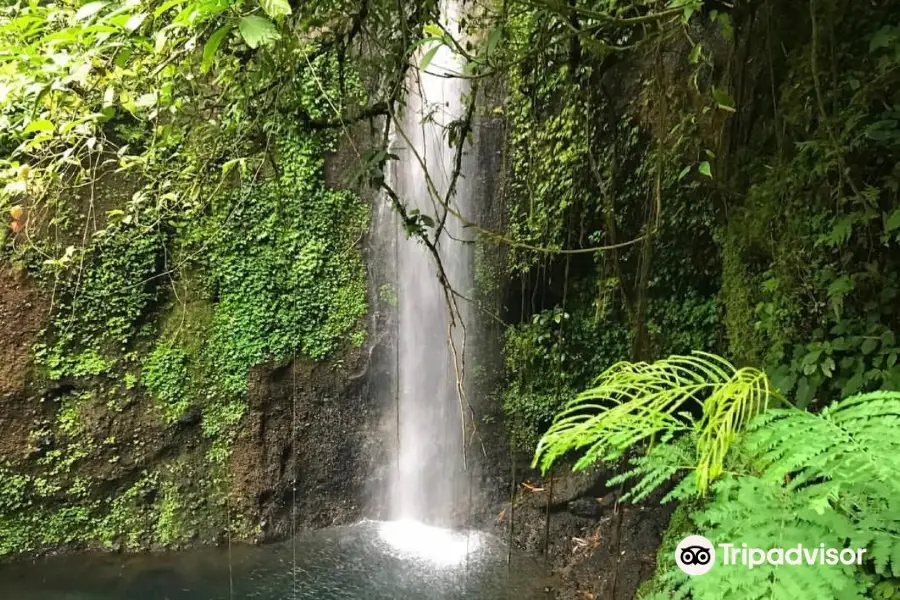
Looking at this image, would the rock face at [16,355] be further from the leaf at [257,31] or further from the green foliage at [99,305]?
the leaf at [257,31]

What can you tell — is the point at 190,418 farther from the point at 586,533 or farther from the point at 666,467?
the point at 666,467

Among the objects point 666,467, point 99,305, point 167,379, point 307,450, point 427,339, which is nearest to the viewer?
point 666,467

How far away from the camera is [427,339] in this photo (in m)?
7.18

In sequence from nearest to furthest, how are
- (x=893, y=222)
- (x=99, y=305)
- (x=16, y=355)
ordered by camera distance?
(x=893, y=222), (x=16, y=355), (x=99, y=305)

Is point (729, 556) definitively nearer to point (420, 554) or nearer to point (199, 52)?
point (199, 52)

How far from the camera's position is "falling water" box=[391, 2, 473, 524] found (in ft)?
22.5

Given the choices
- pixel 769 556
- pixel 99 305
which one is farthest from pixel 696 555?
pixel 99 305

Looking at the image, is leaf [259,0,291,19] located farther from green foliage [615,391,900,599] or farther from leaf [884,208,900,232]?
leaf [884,208,900,232]

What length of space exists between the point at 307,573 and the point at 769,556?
17.0ft

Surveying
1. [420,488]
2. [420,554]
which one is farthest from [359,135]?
[420,554]

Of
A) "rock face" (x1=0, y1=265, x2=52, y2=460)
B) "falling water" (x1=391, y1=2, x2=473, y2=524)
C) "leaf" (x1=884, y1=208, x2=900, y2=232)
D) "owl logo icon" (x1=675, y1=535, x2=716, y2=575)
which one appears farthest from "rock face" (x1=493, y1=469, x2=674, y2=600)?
"rock face" (x1=0, y1=265, x2=52, y2=460)

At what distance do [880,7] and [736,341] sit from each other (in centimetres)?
171

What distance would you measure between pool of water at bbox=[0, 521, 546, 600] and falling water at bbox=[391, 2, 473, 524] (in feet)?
2.42

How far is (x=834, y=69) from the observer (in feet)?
8.13
